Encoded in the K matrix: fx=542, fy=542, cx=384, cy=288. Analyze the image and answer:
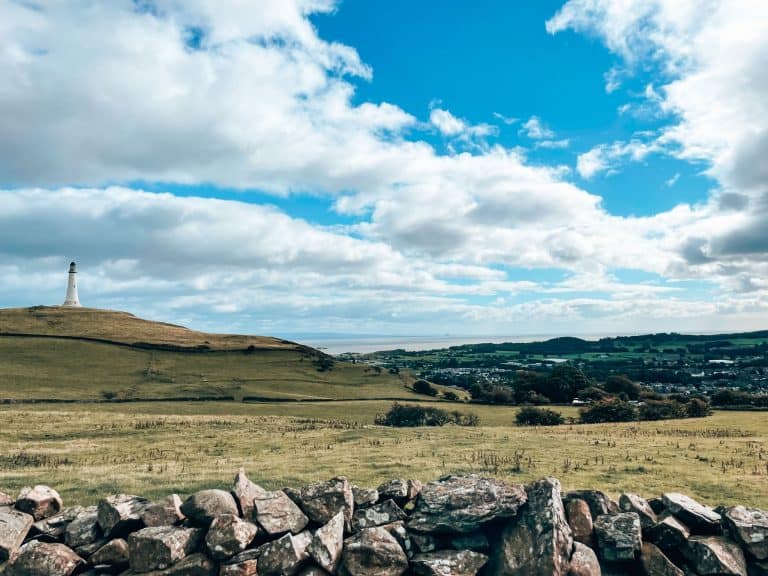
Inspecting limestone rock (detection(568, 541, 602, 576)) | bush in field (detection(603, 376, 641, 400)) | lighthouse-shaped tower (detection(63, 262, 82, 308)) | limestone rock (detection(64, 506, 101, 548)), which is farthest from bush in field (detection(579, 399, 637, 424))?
lighthouse-shaped tower (detection(63, 262, 82, 308))

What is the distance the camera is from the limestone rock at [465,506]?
11.0m

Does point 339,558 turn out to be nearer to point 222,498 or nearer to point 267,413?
point 222,498

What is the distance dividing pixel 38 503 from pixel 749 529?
50.2ft

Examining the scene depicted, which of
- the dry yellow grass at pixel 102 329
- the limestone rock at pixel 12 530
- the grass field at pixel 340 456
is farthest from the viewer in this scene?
the dry yellow grass at pixel 102 329

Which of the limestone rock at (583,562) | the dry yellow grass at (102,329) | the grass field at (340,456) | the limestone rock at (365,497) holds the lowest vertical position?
the grass field at (340,456)

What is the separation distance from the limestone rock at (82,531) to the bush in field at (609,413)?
56826 millimetres

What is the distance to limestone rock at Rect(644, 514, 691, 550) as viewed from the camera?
10.9 meters

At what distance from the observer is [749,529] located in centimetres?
1077

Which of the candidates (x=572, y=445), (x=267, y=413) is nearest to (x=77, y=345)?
(x=267, y=413)

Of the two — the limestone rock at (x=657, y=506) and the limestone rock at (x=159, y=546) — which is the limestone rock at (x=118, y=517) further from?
the limestone rock at (x=657, y=506)

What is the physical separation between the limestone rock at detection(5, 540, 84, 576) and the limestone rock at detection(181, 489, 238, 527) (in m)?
Result: 2.35

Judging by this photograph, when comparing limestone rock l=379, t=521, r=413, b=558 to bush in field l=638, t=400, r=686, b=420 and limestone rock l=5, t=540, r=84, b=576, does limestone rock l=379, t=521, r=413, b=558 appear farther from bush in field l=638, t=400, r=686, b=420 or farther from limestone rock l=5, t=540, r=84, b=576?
bush in field l=638, t=400, r=686, b=420

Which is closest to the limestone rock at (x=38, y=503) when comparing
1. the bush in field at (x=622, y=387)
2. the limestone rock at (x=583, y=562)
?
the limestone rock at (x=583, y=562)

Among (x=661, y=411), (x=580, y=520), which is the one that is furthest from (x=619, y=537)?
(x=661, y=411)
